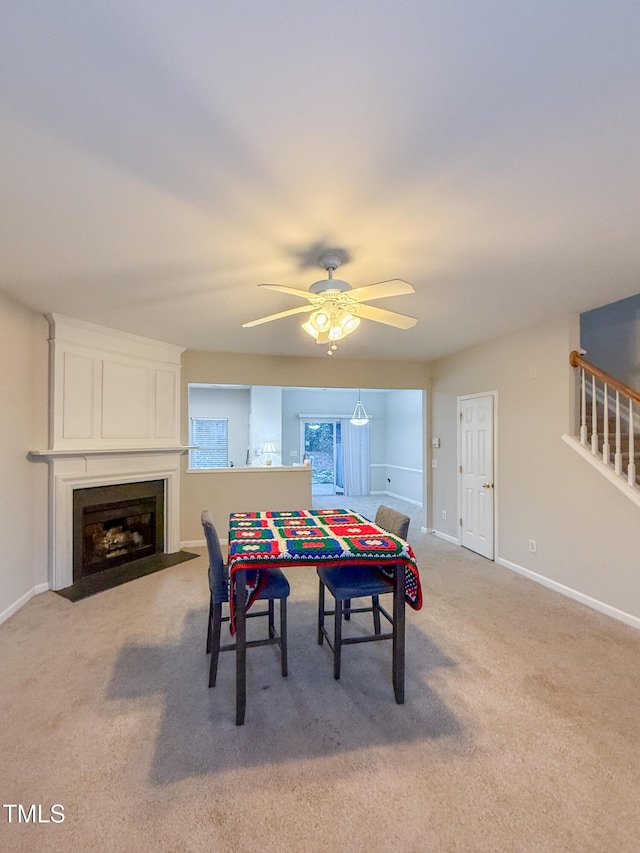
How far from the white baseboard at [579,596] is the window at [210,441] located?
19.9 ft

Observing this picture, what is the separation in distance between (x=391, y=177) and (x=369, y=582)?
Answer: 2.11 m

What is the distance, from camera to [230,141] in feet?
4.72

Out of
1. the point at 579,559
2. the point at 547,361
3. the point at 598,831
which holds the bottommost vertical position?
the point at 598,831

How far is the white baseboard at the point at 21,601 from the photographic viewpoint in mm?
3004

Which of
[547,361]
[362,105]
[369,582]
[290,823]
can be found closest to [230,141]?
[362,105]

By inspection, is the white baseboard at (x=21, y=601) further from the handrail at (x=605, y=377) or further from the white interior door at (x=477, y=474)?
the handrail at (x=605, y=377)

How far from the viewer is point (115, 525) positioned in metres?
4.28

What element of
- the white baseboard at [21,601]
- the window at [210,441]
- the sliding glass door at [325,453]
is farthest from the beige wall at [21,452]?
the sliding glass door at [325,453]

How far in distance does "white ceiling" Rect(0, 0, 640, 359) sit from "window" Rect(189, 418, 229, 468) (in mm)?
5976

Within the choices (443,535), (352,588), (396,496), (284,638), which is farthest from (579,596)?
(396,496)

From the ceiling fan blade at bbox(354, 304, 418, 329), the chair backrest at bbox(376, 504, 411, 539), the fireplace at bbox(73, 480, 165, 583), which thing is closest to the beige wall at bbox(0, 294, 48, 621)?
the fireplace at bbox(73, 480, 165, 583)

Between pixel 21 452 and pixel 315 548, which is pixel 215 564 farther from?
pixel 21 452

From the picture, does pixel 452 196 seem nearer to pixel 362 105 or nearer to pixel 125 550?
pixel 362 105

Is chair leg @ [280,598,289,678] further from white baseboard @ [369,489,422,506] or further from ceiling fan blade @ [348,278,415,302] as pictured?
white baseboard @ [369,489,422,506]
